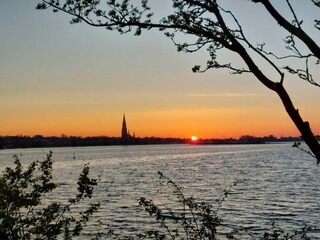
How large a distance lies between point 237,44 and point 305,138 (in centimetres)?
162

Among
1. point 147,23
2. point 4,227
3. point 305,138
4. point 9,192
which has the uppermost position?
point 147,23

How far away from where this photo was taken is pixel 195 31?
6781 millimetres

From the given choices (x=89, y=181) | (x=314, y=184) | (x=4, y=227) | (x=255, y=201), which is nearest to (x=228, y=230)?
(x=255, y=201)

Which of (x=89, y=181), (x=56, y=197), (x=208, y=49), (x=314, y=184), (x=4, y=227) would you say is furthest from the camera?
(x=314, y=184)

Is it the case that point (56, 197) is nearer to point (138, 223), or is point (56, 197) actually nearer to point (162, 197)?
point (162, 197)

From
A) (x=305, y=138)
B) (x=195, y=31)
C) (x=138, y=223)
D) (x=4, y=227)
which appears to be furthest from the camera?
(x=138, y=223)

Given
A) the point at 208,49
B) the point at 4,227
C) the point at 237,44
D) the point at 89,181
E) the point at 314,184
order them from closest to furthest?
the point at 237,44, the point at 208,49, the point at 4,227, the point at 89,181, the point at 314,184

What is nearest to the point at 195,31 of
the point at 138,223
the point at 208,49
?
the point at 208,49

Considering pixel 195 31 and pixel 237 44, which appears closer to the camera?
pixel 237 44

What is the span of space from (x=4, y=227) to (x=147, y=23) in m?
8.22

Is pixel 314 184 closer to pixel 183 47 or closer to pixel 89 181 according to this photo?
pixel 89 181

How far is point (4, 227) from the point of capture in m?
12.5

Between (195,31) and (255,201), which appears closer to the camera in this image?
(195,31)

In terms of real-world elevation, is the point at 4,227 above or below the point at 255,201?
above
